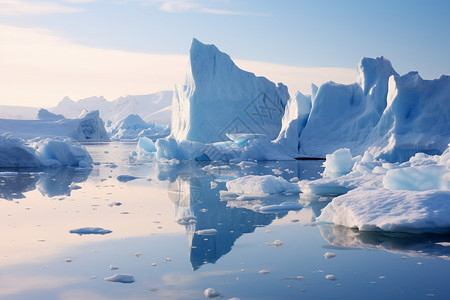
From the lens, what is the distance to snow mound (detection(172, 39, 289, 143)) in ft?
73.8

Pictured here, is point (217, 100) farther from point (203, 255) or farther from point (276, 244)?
point (203, 255)

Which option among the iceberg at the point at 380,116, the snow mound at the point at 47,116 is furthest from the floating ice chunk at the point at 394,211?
the snow mound at the point at 47,116

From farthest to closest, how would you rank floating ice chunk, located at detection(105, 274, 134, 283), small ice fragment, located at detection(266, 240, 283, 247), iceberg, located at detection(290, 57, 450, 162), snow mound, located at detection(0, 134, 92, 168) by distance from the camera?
iceberg, located at detection(290, 57, 450, 162)
snow mound, located at detection(0, 134, 92, 168)
small ice fragment, located at detection(266, 240, 283, 247)
floating ice chunk, located at detection(105, 274, 134, 283)

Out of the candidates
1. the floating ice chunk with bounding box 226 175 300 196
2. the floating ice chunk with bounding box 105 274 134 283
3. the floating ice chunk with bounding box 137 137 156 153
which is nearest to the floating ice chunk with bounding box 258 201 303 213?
the floating ice chunk with bounding box 226 175 300 196

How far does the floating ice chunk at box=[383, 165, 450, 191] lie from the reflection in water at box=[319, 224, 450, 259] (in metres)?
1.53

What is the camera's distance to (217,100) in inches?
899

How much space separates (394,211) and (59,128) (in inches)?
1472

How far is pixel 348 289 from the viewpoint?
10.9 feet

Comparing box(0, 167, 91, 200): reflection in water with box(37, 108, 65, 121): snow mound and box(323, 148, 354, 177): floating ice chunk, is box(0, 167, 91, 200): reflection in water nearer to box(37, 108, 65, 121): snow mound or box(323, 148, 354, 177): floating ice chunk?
box(323, 148, 354, 177): floating ice chunk

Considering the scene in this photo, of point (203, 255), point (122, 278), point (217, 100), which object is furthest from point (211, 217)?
point (217, 100)

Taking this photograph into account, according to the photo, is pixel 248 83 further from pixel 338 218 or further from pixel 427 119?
pixel 338 218

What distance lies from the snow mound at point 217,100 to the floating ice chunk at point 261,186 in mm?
13876

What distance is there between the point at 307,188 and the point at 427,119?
1009 centimetres

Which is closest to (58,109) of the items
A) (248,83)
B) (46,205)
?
(248,83)
